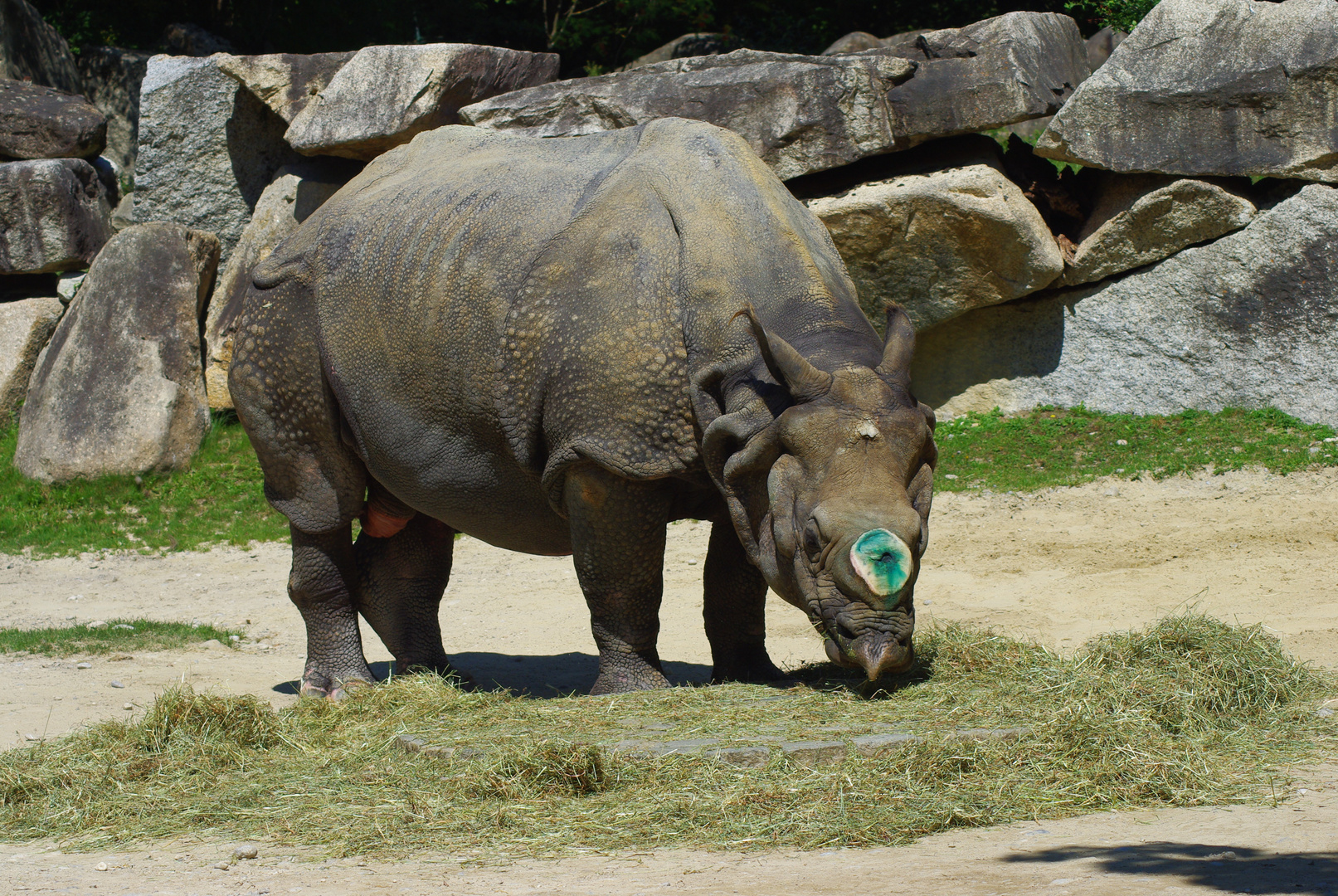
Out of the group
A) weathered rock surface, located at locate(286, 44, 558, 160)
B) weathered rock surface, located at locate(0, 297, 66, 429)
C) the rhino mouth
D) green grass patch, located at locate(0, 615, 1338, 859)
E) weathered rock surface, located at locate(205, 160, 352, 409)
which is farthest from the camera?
weathered rock surface, located at locate(0, 297, 66, 429)

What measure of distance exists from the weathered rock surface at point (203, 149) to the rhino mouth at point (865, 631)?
10.2 meters

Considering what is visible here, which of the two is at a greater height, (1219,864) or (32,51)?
(32,51)

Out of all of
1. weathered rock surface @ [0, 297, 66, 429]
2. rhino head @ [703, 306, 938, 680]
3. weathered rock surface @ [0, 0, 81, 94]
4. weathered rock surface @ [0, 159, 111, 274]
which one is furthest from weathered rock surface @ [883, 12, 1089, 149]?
weathered rock surface @ [0, 0, 81, 94]

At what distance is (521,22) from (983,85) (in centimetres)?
1245

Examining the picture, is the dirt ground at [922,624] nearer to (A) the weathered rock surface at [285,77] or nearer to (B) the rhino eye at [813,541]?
(B) the rhino eye at [813,541]

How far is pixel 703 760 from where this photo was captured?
409 centimetres

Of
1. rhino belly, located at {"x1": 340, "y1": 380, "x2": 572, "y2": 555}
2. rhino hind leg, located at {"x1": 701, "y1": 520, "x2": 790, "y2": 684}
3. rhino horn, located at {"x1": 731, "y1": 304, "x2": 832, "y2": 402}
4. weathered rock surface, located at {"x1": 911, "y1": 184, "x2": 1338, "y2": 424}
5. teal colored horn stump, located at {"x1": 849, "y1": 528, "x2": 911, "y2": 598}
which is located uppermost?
weathered rock surface, located at {"x1": 911, "y1": 184, "x2": 1338, "y2": 424}

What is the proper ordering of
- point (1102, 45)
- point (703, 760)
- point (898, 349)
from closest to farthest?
point (703, 760), point (898, 349), point (1102, 45)

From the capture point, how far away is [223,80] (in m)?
13.3

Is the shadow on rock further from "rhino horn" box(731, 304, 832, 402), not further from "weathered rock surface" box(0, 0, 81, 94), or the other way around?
"weathered rock surface" box(0, 0, 81, 94)

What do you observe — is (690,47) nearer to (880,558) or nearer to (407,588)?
(407,588)

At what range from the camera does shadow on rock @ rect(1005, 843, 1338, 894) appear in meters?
3.00

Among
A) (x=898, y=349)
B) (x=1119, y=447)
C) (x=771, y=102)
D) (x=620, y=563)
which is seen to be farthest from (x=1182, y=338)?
(x=620, y=563)

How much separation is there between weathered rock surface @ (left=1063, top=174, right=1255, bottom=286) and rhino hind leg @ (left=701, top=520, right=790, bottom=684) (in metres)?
5.74
